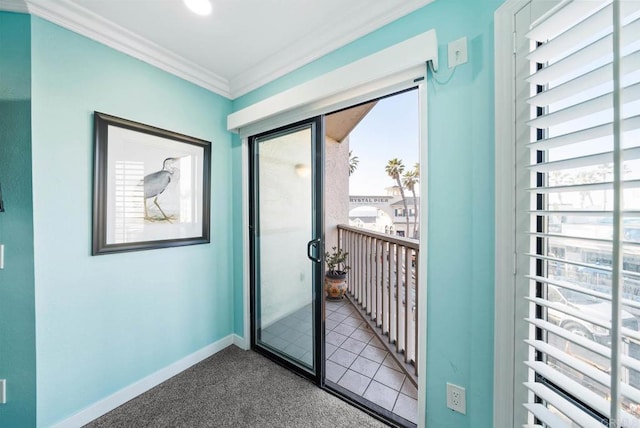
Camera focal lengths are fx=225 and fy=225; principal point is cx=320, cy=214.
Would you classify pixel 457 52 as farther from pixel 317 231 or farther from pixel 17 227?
pixel 17 227

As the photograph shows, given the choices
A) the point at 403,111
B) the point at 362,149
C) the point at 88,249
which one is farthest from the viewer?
the point at 362,149

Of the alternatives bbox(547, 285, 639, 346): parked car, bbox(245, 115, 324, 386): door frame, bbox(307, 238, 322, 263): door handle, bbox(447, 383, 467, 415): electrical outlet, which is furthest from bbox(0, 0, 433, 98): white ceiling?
bbox(447, 383, 467, 415): electrical outlet

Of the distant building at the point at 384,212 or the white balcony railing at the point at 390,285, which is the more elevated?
the distant building at the point at 384,212

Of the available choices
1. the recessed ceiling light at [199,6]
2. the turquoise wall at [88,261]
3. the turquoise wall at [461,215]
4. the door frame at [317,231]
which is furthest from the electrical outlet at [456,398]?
the recessed ceiling light at [199,6]

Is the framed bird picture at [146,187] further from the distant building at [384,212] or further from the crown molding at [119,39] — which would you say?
the distant building at [384,212]

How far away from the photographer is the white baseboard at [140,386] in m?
1.38

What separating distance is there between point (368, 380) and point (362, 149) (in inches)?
158

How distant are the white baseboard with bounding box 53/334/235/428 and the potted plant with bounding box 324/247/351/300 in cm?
153

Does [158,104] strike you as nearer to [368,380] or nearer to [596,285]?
[596,285]

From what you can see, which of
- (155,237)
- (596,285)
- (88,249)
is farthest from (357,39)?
(88,249)

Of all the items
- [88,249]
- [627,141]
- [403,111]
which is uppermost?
[403,111]

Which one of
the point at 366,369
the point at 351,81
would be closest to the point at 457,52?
the point at 351,81

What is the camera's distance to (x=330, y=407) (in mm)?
1525

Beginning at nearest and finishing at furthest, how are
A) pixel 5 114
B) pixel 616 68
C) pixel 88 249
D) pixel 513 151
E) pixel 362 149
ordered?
pixel 616 68, pixel 513 151, pixel 5 114, pixel 88 249, pixel 362 149
